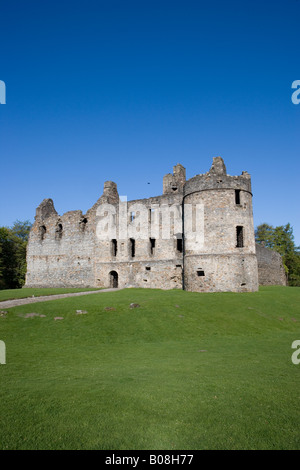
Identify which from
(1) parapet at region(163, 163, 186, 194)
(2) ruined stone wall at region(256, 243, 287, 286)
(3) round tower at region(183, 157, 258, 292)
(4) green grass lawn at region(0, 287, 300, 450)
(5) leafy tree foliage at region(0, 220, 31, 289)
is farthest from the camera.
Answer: (5) leafy tree foliage at region(0, 220, 31, 289)

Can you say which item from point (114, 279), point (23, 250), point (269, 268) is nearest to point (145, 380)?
point (114, 279)

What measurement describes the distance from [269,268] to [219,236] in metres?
17.1

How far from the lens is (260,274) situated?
127ft

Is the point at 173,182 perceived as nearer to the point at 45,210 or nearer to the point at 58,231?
the point at 58,231

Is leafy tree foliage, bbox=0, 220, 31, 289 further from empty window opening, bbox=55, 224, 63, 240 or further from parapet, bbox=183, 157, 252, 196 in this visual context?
parapet, bbox=183, 157, 252, 196

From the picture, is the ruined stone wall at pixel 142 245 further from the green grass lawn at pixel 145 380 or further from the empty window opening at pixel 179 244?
the green grass lawn at pixel 145 380

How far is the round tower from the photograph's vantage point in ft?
88.0

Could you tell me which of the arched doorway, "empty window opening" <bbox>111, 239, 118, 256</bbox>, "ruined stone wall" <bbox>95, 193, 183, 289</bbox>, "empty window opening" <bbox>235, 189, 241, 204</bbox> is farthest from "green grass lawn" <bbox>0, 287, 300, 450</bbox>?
"empty window opening" <bbox>111, 239, 118, 256</bbox>

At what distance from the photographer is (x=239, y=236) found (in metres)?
28.9

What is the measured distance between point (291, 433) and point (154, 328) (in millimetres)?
10602

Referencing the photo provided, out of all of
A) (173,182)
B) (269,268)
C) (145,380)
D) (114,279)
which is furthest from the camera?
(269,268)
